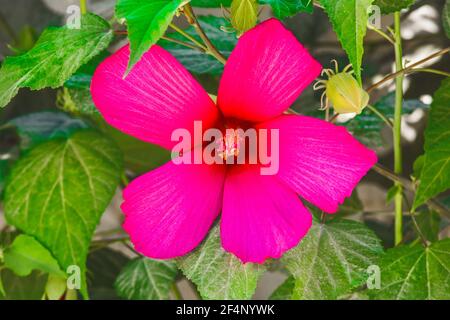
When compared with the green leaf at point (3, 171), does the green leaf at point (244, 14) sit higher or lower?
higher

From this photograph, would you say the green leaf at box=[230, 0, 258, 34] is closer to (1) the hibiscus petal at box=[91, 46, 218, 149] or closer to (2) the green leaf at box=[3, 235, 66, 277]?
(1) the hibiscus petal at box=[91, 46, 218, 149]

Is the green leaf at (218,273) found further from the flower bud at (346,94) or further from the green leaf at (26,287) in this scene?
the green leaf at (26,287)

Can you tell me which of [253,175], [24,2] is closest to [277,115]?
[253,175]

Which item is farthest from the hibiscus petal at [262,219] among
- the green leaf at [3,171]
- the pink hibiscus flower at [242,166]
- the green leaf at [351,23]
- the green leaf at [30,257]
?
the green leaf at [3,171]

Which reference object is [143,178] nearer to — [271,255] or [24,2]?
[271,255]

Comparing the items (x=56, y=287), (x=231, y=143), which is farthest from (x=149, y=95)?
(x=56, y=287)

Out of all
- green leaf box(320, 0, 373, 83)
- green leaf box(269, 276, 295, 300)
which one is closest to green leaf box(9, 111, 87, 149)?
green leaf box(269, 276, 295, 300)

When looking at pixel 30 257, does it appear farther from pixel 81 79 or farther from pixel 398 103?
pixel 398 103
